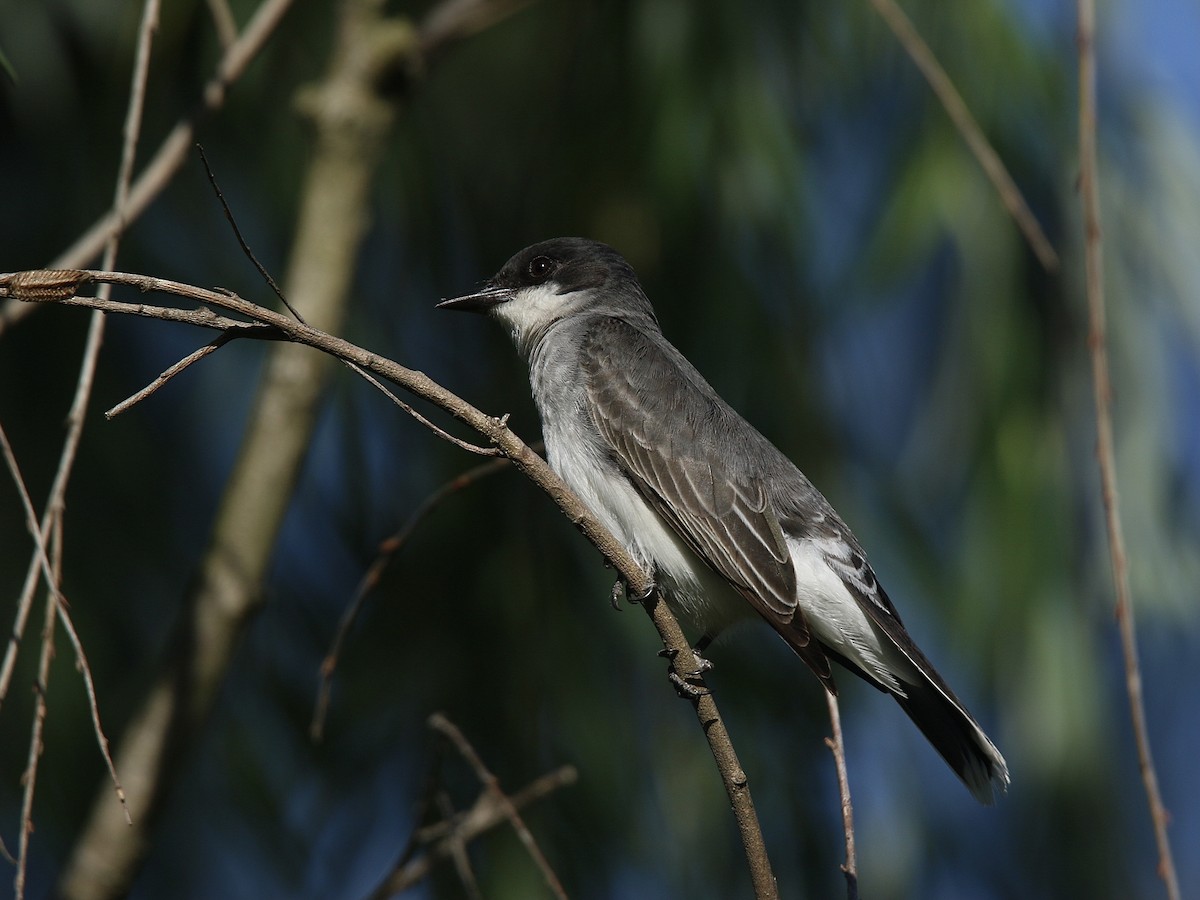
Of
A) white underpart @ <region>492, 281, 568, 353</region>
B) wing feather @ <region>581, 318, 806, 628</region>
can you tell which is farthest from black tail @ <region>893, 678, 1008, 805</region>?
white underpart @ <region>492, 281, 568, 353</region>

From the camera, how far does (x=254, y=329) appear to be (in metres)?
1.36

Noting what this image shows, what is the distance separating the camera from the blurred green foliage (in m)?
2.72

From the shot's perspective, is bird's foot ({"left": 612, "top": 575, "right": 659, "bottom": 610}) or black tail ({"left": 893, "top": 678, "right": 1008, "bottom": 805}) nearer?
bird's foot ({"left": 612, "top": 575, "right": 659, "bottom": 610})

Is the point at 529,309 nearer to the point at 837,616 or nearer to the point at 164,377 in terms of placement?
the point at 837,616

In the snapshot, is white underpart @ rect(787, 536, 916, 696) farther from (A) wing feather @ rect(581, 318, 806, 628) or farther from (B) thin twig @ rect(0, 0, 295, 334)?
(B) thin twig @ rect(0, 0, 295, 334)

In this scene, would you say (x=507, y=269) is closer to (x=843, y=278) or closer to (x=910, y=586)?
(x=843, y=278)

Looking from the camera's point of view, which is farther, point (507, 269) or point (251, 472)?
point (507, 269)

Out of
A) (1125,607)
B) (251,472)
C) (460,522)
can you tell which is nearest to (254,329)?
(1125,607)

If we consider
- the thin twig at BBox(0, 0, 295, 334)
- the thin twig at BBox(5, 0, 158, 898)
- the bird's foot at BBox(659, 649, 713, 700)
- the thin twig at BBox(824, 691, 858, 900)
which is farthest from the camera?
the thin twig at BBox(0, 0, 295, 334)

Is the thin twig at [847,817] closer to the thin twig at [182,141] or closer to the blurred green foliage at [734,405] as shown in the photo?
the blurred green foliage at [734,405]

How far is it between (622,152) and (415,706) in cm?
141

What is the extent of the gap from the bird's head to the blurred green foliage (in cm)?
9

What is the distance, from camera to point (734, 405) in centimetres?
301

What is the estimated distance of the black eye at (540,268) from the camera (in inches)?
123
